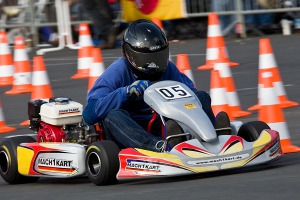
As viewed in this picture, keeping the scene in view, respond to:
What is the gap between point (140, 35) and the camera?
6770mm

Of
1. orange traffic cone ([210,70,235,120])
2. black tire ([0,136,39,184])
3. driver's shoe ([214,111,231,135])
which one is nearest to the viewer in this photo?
driver's shoe ([214,111,231,135])

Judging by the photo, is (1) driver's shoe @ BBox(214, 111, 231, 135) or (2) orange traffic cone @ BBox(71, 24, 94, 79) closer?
(1) driver's shoe @ BBox(214, 111, 231, 135)

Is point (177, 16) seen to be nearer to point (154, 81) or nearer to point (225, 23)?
point (225, 23)

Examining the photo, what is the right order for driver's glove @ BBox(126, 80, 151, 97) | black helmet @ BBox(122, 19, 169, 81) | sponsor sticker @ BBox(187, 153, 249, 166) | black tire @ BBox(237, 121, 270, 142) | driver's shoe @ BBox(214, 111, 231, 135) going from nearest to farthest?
sponsor sticker @ BBox(187, 153, 249, 166) → driver's shoe @ BBox(214, 111, 231, 135) → driver's glove @ BBox(126, 80, 151, 97) → black tire @ BBox(237, 121, 270, 142) → black helmet @ BBox(122, 19, 169, 81)

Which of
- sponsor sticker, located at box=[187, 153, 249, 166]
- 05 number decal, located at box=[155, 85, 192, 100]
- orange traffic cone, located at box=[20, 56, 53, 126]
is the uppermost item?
05 number decal, located at box=[155, 85, 192, 100]

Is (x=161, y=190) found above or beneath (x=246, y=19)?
above

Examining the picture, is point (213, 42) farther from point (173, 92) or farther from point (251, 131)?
point (173, 92)

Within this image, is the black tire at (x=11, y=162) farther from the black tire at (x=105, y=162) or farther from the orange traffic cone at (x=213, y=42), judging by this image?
the orange traffic cone at (x=213, y=42)

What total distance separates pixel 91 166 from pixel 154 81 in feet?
3.21

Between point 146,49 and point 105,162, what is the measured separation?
3.68 feet

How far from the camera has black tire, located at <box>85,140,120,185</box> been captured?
6062mm

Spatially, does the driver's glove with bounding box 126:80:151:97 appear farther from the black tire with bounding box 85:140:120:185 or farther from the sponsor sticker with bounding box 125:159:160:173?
the sponsor sticker with bounding box 125:159:160:173

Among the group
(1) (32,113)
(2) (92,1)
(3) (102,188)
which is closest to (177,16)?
(2) (92,1)

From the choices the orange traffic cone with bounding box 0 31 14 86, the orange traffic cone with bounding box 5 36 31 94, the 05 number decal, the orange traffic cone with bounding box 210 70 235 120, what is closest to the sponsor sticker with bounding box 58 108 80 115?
the 05 number decal
